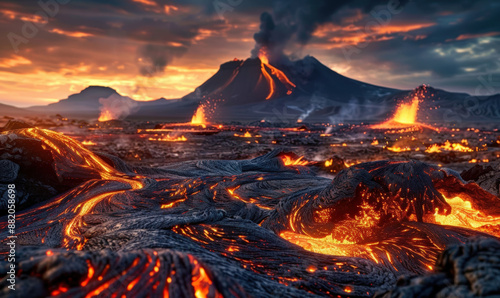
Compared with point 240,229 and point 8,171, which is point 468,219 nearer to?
point 240,229

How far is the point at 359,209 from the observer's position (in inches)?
138

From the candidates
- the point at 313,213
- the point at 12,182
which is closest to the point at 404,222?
the point at 313,213

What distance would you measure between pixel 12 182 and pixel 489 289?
5.29m

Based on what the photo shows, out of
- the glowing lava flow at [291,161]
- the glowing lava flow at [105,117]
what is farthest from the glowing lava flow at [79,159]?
the glowing lava flow at [105,117]

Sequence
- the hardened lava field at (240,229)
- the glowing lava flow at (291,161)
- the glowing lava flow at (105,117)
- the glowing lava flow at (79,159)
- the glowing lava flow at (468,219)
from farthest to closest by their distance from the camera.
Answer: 1. the glowing lava flow at (105,117)
2. the glowing lava flow at (291,161)
3. the glowing lava flow at (79,159)
4. the glowing lava flow at (468,219)
5. the hardened lava field at (240,229)

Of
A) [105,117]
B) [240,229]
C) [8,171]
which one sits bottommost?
[240,229]

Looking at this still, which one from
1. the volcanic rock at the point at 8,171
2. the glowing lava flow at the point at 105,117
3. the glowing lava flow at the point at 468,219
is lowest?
the glowing lava flow at the point at 468,219

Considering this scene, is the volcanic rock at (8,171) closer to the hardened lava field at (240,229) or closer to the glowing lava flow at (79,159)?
the hardened lava field at (240,229)

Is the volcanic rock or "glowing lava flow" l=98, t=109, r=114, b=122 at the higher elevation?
"glowing lava flow" l=98, t=109, r=114, b=122

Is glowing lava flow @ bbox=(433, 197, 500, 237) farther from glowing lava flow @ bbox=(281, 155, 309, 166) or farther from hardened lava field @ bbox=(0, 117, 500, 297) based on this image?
glowing lava flow @ bbox=(281, 155, 309, 166)

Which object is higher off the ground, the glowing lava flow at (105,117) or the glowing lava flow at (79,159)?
the glowing lava flow at (105,117)

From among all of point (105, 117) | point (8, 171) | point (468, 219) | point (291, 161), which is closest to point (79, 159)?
point (8, 171)

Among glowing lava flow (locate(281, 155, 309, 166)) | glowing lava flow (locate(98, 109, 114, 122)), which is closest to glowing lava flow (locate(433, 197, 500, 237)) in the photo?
glowing lava flow (locate(281, 155, 309, 166))

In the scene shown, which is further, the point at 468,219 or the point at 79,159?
the point at 79,159
